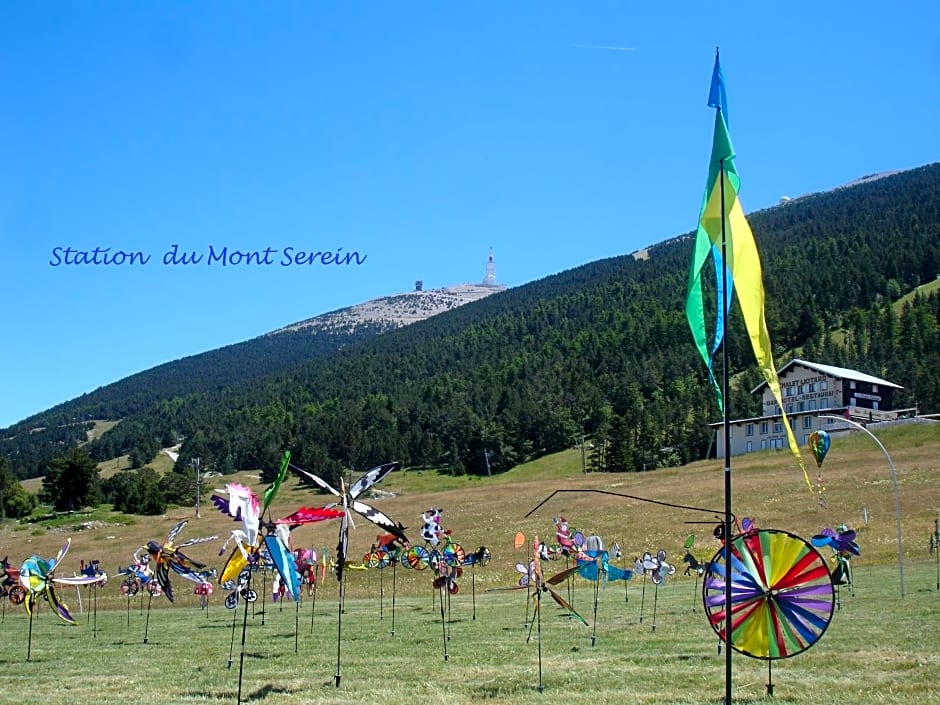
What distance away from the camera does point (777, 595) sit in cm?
1075

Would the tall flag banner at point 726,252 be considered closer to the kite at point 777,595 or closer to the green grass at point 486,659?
the kite at point 777,595

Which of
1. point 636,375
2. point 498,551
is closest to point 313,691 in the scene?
point 498,551

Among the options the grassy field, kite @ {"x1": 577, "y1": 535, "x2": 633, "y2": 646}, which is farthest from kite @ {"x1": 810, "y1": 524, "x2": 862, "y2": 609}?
kite @ {"x1": 577, "y1": 535, "x2": 633, "y2": 646}

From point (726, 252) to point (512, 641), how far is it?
12198 millimetres

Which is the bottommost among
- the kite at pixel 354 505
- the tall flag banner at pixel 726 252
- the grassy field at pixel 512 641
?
the grassy field at pixel 512 641

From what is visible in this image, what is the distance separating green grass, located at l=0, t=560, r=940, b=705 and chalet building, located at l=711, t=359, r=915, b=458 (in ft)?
210

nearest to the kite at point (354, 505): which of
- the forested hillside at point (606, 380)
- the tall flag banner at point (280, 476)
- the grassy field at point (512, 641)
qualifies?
the tall flag banner at point (280, 476)

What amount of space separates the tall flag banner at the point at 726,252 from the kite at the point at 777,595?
7.02 feet

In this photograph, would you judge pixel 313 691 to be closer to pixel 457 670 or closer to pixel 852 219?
pixel 457 670

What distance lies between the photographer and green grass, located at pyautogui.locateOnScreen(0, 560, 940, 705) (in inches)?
512

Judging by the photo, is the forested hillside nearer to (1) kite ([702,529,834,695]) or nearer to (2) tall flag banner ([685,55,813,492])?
(1) kite ([702,529,834,695])

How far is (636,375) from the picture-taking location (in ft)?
484

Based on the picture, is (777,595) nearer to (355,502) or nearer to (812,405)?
(355,502)

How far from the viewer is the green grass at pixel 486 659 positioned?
1300cm
